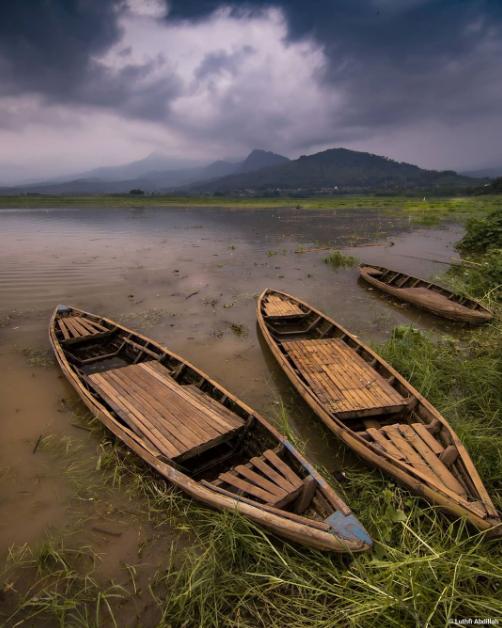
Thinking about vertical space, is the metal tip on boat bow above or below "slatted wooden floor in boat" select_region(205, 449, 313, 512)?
above

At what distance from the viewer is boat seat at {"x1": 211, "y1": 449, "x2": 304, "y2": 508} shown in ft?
15.2

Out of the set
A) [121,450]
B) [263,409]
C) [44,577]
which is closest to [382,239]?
[263,409]

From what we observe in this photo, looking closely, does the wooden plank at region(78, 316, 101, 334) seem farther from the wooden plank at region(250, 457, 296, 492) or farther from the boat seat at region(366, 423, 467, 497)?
the boat seat at region(366, 423, 467, 497)

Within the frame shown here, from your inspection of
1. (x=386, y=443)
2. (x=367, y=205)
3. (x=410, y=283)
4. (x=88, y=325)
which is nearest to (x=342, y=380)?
(x=386, y=443)

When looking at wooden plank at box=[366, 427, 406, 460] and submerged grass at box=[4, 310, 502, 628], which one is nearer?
submerged grass at box=[4, 310, 502, 628]

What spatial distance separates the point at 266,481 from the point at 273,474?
164 millimetres

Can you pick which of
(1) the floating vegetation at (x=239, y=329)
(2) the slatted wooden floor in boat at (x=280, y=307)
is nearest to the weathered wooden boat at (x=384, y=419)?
(2) the slatted wooden floor in boat at (x=280, y=307)

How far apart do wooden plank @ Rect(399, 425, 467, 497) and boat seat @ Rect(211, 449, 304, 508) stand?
207 centimetres

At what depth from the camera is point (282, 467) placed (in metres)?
5.17

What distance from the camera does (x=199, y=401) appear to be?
693 cm

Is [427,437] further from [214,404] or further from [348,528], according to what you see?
[214,404]

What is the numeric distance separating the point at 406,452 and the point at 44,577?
5.36 m

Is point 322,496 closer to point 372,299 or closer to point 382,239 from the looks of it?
point 372,299

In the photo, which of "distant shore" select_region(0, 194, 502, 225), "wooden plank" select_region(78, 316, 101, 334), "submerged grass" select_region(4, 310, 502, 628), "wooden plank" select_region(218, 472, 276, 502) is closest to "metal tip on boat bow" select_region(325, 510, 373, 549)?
"submerged grass" select_region(4, 310, 502, 628)
